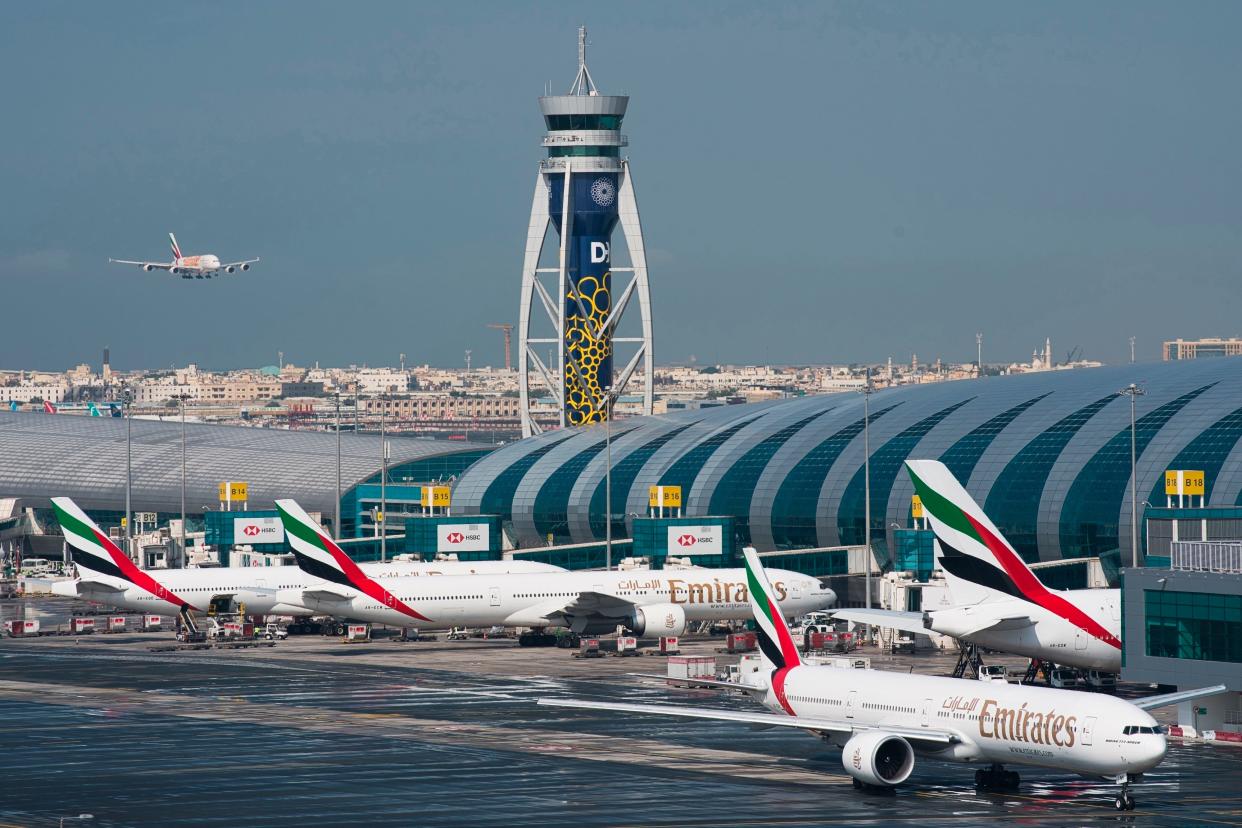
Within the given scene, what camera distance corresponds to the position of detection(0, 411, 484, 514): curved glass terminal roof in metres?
175

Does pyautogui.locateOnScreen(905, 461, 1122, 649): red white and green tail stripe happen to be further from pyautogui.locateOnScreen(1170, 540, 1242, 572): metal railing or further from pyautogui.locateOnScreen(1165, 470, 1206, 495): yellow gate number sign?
pyautogui.locateOnScreen(1165, 470, 1206, 495): yellow gate number sign

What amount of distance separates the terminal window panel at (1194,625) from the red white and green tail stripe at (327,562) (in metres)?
42.8

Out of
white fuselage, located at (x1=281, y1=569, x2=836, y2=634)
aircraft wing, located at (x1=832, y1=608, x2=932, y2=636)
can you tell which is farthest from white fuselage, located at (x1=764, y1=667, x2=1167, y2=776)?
white fuselage, located at (x1=281, y1=569, x2=836, y2=634)

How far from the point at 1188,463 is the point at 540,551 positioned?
42226mm

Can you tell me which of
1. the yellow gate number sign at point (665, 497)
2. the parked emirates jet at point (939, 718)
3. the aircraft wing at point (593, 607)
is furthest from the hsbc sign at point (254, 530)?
the parked emirates jet at point (939, 718)

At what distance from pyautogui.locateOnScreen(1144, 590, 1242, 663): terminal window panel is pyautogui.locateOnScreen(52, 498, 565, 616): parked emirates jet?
48379 millimetres

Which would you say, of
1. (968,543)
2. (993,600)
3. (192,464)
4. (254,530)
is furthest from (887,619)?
(192,464)

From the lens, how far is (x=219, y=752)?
62.1m

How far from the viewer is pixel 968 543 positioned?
66.5 m

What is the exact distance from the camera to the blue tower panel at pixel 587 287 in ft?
601

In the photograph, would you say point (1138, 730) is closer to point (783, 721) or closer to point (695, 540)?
point (783, 721)

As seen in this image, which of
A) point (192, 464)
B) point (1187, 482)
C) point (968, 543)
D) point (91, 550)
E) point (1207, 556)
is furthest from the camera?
point (192, 464)

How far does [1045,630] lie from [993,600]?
2224 mm

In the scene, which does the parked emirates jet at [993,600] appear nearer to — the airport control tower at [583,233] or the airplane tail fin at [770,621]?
the airplane tail fin at [770,621]
